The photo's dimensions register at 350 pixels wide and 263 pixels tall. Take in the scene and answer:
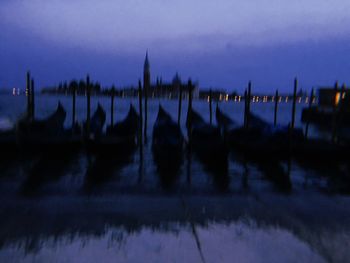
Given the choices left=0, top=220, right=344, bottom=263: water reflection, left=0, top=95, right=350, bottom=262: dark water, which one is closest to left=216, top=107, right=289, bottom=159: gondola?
left=0, top=95, right=350, bottom=262: dark water

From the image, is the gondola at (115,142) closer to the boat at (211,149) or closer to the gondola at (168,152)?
the gondola at (168,152)

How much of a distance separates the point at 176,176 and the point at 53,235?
4723 mm

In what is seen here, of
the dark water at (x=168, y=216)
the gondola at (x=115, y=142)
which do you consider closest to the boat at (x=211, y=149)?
the dark water at (x=168, y=216)

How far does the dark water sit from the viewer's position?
17.0 feet

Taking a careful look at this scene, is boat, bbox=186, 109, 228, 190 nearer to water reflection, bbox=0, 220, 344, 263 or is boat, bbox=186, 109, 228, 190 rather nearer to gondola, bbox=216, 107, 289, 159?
A: gondola, bbox=216, 107, 289, 159

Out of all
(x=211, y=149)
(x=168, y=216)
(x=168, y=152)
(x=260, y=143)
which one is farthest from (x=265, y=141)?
(x=168, y=216)

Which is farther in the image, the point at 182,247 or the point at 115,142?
the point at 115,142

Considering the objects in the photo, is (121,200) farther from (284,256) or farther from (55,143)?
(55,143)

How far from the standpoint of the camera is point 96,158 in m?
12.5

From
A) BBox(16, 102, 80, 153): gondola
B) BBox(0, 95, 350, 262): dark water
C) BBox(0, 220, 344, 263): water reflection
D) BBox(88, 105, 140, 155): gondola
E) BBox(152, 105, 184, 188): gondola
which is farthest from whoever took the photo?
BBox(88, 105, 140, 155): gondola

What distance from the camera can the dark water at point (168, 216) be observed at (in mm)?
5168

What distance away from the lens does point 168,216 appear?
6730mm

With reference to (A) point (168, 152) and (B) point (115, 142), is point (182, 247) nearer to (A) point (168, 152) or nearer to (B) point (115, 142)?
(A) point (168, 152)

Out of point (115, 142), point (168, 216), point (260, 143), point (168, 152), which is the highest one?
point (260, 143)
